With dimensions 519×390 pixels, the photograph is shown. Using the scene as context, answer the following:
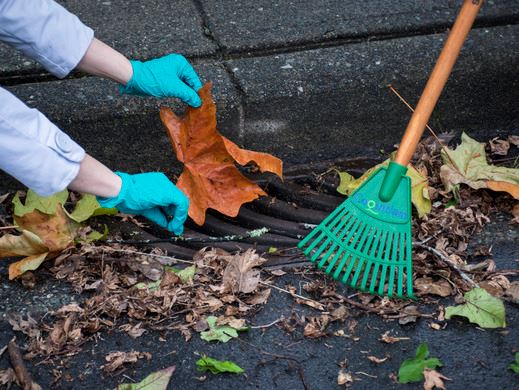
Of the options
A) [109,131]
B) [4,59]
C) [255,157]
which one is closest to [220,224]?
[255,157]

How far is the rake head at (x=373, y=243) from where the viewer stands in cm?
211

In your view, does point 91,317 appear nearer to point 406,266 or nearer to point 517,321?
point 406,266

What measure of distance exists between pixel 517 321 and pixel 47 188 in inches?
55.5

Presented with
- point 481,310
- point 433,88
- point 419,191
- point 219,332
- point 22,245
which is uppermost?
point 433,88

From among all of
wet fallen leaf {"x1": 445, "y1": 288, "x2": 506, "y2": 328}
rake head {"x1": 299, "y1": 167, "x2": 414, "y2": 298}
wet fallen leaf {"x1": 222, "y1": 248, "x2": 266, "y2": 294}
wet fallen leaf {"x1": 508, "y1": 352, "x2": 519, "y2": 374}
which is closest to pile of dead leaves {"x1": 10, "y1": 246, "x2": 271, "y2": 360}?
wet fallen leaf {"x1": 222, "y1": 248, "x2": 266, "y2": 294}

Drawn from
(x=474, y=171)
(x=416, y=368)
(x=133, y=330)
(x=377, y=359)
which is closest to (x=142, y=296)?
(x=133, y=330)

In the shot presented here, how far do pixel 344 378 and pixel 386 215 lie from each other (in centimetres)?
56

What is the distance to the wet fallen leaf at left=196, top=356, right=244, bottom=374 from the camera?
1.89 metres

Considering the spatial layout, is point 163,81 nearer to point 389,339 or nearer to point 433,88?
point 433,88

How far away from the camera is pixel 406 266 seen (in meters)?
2.11

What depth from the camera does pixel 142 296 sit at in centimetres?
211

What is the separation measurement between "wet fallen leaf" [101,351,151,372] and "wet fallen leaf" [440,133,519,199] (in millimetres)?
1212

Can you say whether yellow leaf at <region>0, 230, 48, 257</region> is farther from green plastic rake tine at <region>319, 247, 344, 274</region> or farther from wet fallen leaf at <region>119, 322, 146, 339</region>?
green plastic rake tine at <region>319, 247, 344, 274</region>

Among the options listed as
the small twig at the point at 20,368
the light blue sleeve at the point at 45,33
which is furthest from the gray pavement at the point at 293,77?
the small twig at the point at 20,368
